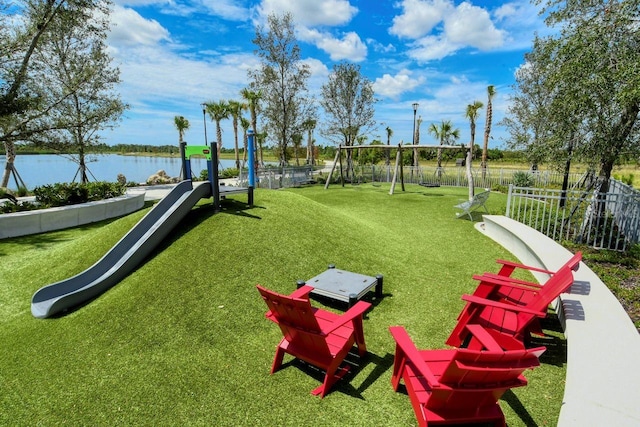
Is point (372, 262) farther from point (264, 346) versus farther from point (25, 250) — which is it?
point (25, 250)

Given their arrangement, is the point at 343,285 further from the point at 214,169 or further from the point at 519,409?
the point at 214,169

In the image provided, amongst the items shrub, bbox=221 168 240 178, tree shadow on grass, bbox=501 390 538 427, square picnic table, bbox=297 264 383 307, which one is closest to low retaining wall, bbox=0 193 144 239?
square picnic table, bbox=297 264 383 307

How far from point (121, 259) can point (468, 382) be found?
555 cm

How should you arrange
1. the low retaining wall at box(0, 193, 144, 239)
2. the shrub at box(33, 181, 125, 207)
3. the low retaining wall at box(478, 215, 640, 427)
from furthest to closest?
the shrub at box(33, 181, 125, 207) → the low retaining wall at box(0, 193, 144, 239) → the low retaining wall at box(478, 215, 640, 427)

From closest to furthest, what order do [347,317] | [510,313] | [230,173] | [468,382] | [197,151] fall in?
[468,382] < [347,317] < [510,313] < [197,151] < [230,173]

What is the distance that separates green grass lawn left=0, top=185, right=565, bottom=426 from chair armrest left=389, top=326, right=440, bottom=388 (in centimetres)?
62

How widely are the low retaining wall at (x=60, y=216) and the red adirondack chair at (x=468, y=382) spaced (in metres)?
11.2

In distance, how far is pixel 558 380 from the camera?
303 cm

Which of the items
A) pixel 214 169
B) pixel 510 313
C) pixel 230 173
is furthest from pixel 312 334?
pixel 230 173

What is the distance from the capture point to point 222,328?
3975 mm

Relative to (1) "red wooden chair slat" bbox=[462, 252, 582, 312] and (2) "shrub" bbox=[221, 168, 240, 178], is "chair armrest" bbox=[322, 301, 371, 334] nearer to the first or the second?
(1) "red wooden chair slat" bbox=[462, 252, 582, 312]

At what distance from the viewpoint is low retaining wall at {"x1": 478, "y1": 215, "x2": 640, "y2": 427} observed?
2.16m

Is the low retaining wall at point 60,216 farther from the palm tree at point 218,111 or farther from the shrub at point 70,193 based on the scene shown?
the palm tree at point 218,111

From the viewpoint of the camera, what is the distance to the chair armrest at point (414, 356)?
2191 mm
